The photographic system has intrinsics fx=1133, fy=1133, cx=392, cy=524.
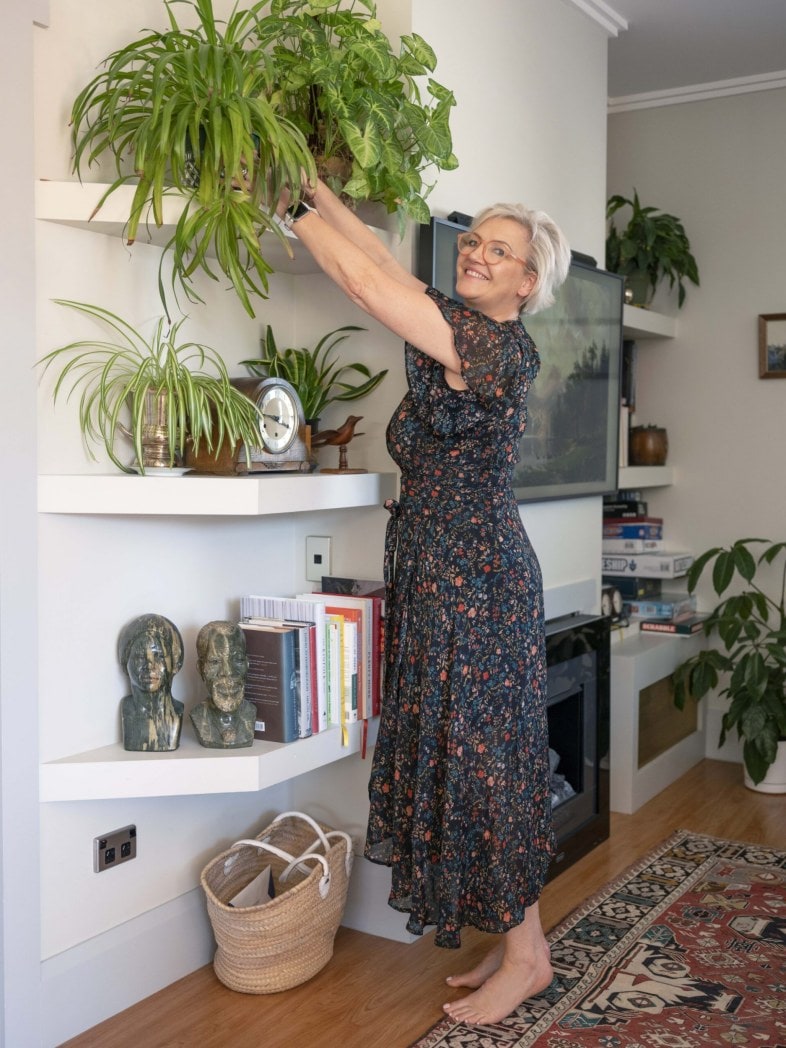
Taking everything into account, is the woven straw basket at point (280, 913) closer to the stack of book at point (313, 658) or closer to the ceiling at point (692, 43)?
the stack of book at point (313, 658)

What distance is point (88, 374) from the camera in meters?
2.21

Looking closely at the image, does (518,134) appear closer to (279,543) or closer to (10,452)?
(279,543)

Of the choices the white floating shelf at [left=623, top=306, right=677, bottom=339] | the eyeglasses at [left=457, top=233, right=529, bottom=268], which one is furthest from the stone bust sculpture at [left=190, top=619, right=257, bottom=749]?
the white floating shelf at [left=623, top=306, right=677, bottom=339]

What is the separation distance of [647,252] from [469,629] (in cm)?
238

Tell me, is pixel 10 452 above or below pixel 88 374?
below

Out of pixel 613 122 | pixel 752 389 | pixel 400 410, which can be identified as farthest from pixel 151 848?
pixel 613 122

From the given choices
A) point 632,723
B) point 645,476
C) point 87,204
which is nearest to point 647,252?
point 645,476

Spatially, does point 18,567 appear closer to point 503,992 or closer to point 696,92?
point 503,992

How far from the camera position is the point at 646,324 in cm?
414

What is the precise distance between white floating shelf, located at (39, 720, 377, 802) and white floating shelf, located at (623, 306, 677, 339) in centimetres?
231

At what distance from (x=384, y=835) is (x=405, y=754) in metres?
0.21

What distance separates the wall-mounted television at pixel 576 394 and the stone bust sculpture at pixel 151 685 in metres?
1.13

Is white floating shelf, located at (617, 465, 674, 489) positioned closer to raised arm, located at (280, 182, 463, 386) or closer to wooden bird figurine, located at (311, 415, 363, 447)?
wooden bird figurine, located at (311, 415, 363, 447)

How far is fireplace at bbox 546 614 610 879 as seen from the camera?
3174mm
